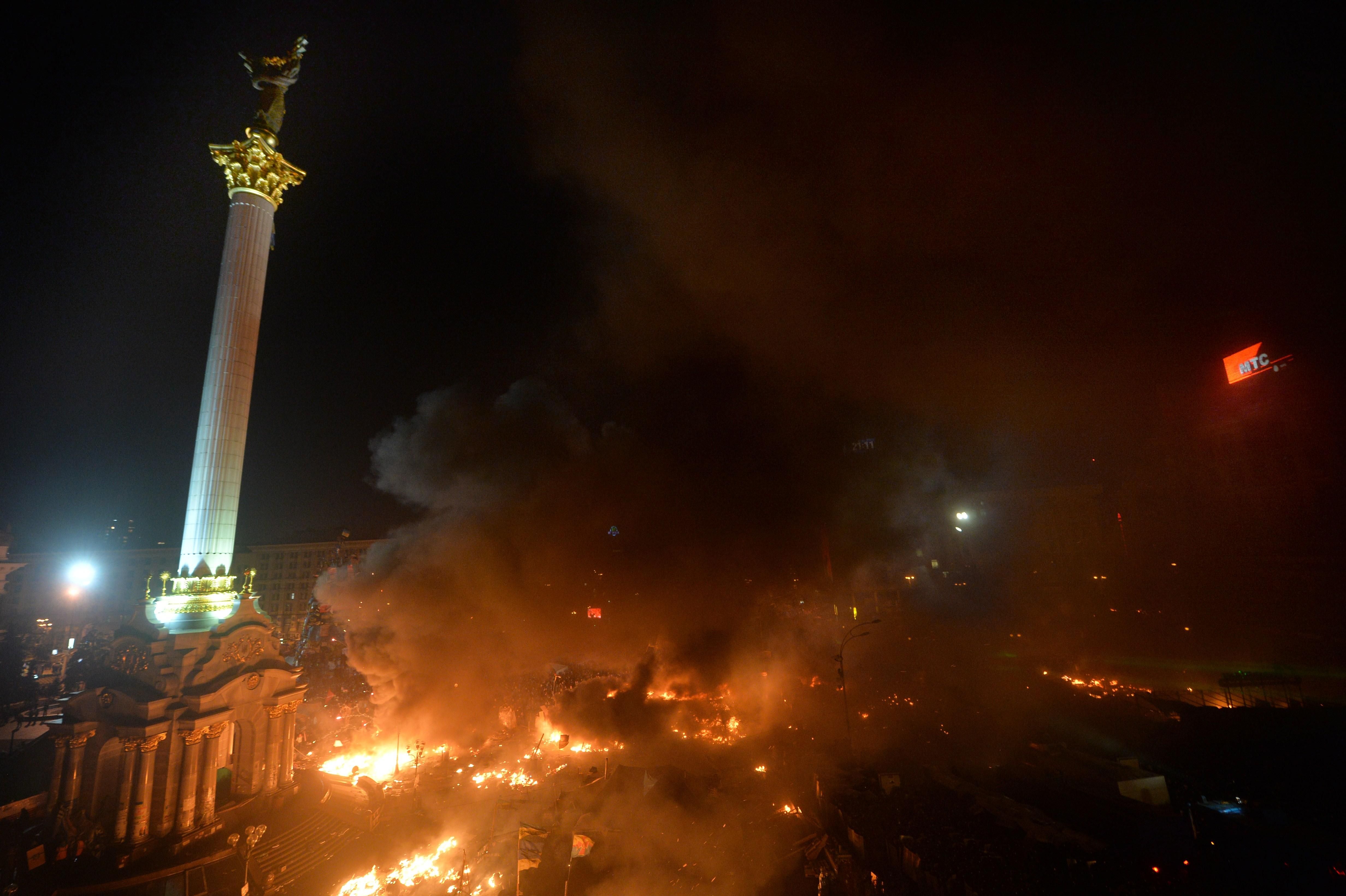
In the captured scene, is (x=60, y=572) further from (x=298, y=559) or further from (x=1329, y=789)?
(x=1329, y=789)

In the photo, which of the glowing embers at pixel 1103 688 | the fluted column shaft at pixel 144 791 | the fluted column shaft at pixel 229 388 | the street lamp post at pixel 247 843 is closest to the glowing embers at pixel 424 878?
→ the street lamp post at pixel 247 843

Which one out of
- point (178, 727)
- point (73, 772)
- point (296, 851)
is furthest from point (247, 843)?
point (73, 772)

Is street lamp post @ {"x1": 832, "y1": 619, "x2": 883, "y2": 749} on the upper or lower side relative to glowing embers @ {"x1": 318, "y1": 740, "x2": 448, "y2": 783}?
upper

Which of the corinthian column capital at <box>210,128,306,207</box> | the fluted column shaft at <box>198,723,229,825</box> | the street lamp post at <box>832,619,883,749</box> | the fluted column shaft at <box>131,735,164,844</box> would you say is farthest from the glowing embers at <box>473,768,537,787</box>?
the corinthian column capital at <box>210,128,306,207</box>

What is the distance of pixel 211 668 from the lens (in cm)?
1983

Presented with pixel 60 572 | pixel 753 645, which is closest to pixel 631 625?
pixel 753 645

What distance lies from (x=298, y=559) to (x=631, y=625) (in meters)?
67.1

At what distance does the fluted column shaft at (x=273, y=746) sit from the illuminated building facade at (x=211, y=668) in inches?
1.9

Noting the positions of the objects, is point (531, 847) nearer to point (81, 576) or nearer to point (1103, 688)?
point (1103, 688)

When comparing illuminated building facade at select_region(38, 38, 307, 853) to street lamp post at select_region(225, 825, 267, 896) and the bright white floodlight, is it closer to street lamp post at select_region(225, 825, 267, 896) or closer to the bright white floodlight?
street lamp post at select_region(225, 825, 267, 896)

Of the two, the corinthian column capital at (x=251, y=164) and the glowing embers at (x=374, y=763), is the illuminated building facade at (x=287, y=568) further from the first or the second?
the corinthian column capital at (x=251, y=164)

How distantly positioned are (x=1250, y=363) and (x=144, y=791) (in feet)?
201

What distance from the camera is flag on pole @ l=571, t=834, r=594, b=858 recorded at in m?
16.5

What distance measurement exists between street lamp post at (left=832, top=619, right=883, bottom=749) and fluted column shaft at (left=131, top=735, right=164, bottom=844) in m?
24.4
